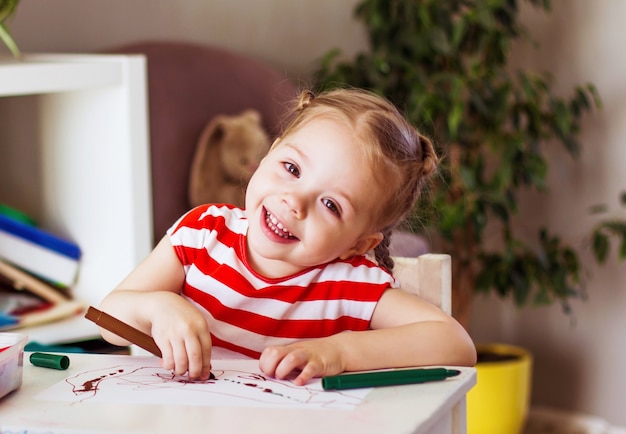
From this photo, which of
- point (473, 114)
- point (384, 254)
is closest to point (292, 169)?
point (384, 254)

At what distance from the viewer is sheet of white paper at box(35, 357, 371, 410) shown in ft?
2.25

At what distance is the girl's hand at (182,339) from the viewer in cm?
75

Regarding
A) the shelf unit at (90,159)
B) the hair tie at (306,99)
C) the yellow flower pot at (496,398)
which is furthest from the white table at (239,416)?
the yellow flower pot at (496,398)

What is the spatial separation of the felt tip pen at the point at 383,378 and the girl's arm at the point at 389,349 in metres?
0.03

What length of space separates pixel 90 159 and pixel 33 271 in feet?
0.71

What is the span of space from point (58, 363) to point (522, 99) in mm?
1943

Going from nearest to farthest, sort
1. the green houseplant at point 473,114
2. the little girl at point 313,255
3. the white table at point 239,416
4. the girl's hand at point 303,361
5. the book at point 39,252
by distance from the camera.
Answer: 1. the white table at point 239,416
2. the girl's hand at point 303,361
3. the little girl at point 313,255
4. the book at point 39,252
5. the green houseplant at point 473,114

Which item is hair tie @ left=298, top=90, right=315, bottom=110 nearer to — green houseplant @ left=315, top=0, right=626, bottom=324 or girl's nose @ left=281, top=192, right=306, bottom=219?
girl's nose @ left=281, top=192, right=306, bottom=219

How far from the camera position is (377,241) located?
983mm

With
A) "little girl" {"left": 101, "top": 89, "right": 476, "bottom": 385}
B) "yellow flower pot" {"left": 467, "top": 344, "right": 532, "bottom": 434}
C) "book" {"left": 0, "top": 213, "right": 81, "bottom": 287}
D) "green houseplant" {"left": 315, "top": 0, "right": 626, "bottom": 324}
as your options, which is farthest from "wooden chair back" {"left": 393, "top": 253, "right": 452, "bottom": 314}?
"yellow flower pot" {"left": 467, "top": 344, "right": 532, "bottom": 434}

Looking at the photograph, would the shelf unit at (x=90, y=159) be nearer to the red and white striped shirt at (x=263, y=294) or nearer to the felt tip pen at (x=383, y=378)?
the red and white striped shirt at (x=263, y=294)

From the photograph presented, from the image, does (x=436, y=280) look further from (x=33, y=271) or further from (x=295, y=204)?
(x=33, y=271)

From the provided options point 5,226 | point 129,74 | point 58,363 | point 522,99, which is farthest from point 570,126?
point 58,363

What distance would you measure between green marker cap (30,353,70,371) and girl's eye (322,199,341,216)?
10.9 inches
